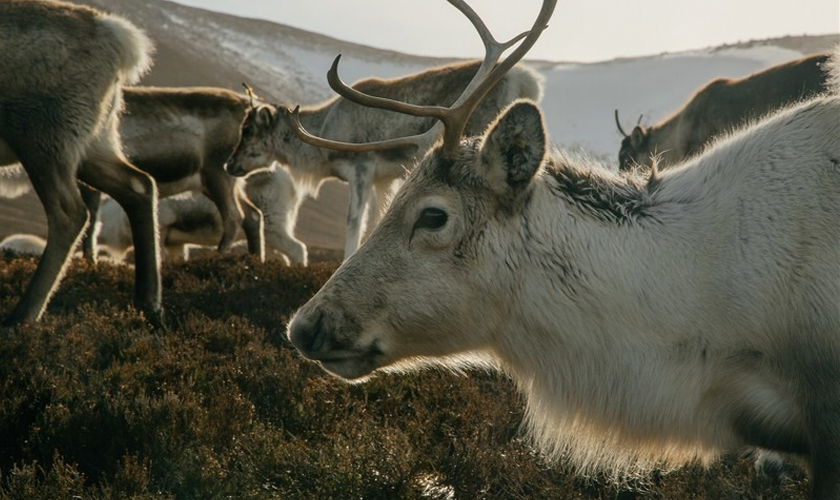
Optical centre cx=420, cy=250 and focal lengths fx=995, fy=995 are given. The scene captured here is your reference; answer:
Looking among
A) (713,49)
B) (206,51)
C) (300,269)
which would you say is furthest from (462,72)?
(713,49)

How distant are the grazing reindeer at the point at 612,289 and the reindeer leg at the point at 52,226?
3.11 meters

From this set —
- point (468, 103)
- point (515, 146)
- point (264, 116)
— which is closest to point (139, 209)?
point (468, 103)

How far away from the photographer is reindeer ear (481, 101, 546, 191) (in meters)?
3.48

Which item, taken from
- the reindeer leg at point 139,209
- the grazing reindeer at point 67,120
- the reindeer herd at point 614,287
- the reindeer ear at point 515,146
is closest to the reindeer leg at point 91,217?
the grazing reindeer at point 67,120

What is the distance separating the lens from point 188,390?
15.4 ft

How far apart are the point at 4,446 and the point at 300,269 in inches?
187

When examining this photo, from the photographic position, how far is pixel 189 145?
11.2 meters

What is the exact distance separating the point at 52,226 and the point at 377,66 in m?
53.5

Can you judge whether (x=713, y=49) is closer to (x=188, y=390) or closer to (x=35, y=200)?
(x=35, y=200)

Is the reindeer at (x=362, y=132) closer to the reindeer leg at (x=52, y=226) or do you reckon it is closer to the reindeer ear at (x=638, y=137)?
the reindeer ear at (x=638, y=137)

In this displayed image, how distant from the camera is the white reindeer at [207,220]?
13.8m

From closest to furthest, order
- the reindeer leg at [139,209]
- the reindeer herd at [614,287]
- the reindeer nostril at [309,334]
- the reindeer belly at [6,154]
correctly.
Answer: the reindeer herd at [614,287] < the reindeer nostril at [309,334] < the reindeer belly at [6,154] < the reindeer leg at [139,209]

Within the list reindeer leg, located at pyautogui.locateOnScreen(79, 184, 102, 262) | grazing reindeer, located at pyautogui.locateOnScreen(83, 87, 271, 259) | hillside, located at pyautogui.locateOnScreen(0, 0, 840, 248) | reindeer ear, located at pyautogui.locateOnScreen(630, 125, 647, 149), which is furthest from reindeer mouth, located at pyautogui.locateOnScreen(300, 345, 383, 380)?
hillside, located at pyautogui.locateOnScreen(0, 0, 840, 248)

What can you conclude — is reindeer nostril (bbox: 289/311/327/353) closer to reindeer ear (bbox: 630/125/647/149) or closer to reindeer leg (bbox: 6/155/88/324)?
reindeer leg (bbox: 6/155/88/324)
